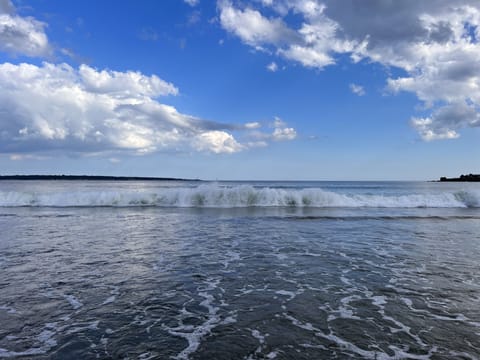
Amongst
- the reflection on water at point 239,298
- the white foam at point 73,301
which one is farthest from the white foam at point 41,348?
the white foam at point 73,301

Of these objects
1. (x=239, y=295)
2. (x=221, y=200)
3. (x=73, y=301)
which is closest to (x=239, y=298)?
(x=239, y=295)

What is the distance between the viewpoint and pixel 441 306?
5938mm

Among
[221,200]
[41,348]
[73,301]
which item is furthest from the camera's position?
[221,200]

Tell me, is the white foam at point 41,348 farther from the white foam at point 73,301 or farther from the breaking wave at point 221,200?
the breaking wave at point 221,200

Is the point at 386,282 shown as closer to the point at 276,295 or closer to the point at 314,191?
the point at 276,295

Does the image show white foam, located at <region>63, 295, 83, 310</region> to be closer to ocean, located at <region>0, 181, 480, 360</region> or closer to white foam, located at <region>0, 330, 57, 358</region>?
ocean, located at <region>0, 181, 480, 360</region>

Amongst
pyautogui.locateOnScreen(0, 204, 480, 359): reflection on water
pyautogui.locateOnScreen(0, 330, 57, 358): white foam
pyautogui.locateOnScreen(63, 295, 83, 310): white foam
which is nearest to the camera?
pyautogui.locateOnScreen(0, 330, 57, 358): white foam

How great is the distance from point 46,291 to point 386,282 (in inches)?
287

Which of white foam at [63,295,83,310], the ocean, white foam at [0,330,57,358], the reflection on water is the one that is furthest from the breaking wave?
white foam at [0,330,57,358]

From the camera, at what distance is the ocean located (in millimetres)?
4484

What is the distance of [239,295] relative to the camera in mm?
6551

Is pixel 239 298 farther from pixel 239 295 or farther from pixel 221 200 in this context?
pixel 221 200

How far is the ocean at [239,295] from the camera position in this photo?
4.48 m

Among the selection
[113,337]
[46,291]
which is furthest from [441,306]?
[46,291]
